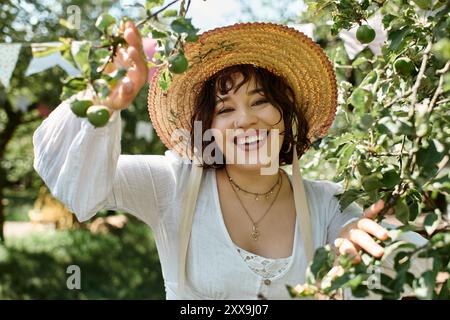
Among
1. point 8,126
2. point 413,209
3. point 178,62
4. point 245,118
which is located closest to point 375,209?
point 413,209

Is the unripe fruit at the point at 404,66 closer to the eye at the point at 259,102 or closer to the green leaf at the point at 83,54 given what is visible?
the eye at the point at 259,102

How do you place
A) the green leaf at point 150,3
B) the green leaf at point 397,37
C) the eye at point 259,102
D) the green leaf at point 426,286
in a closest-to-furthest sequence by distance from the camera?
the green leaf at point 426,286, the green leaf at point 150,3, the green leaf at point 397,37, the eye at point 259,102

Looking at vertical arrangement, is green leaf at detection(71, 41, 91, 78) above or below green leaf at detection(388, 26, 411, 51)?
below

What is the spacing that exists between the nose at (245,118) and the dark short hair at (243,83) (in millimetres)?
75

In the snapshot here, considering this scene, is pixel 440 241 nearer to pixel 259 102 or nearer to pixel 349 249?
pixel 349 249

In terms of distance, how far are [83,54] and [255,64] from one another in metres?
0.71

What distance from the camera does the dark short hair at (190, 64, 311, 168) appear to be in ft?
5.45

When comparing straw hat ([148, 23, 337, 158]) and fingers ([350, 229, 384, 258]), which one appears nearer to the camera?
fingers ([350, 229, 384, 258])

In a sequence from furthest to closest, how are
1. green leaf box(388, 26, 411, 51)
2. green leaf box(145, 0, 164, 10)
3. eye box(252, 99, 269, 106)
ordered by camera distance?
eye box(252, 99, 269, 106) → green leaf box(388, 26, 411, 51) → green leaf box(145, 0, 164, 10)

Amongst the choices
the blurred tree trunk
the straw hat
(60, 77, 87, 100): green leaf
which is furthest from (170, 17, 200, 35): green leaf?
the blurred tree trunk

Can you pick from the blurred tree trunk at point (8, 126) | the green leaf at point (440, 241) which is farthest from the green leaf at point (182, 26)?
the blurred tree trunk at point (8, 126)

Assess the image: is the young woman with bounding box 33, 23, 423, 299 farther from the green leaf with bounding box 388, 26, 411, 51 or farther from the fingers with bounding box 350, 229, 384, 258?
the green leaf with bounding box 388, 26, 411, 51

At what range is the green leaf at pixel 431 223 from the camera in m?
1.12

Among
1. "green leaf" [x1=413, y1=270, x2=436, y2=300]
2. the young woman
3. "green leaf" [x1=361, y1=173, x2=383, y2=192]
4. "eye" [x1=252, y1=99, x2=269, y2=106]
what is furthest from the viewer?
"eye" [x1=252, y1=99, x2=269, y2=106]
